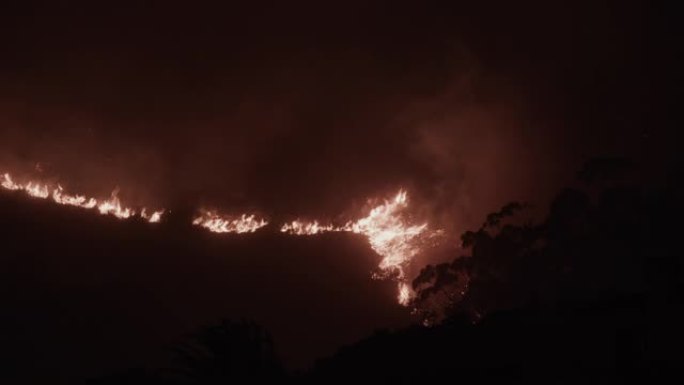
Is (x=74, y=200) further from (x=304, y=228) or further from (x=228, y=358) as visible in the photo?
(x=228, y=358)

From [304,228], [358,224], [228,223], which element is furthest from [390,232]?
[228,223]

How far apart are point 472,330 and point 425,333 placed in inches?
34.7

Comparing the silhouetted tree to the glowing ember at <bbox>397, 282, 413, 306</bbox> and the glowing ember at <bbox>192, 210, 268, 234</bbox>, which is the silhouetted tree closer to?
the glowing ember at <bbox>397, 282, 413, 306</bbox>

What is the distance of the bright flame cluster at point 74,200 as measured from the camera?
4131cm

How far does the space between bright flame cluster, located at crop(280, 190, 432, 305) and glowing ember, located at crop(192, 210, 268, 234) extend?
64.3 inches

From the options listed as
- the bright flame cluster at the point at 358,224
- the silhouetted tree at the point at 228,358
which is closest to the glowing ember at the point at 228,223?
the bright flame cluster at the point at 358,224

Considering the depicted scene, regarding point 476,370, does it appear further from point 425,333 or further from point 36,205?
point 36,205

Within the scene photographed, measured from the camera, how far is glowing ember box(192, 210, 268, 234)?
4225 cm

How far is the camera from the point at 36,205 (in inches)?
1601

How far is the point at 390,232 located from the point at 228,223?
937cm

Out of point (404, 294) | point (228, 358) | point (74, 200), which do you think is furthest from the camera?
point (74, 200)

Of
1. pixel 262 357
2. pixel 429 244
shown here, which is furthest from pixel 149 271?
pixel 262 357

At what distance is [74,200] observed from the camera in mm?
41594

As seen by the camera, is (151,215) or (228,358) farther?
(151,215)
